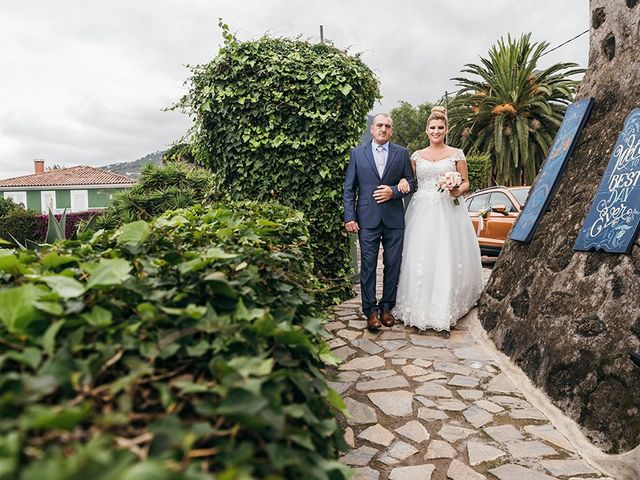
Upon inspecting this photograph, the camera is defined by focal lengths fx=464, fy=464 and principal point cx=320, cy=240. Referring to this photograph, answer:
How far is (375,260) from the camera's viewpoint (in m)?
5.38

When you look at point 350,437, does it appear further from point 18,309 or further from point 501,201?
point 501,201

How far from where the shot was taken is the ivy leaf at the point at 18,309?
40.8 inches

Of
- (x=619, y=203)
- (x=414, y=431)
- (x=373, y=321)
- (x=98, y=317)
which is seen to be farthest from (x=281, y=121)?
(x=98, y=317)

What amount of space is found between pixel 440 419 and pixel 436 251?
2443mm

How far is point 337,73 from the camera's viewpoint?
19.4 ft

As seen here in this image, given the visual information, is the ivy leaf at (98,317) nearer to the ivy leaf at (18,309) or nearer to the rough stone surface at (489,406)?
the ivy leaf at (18,309)

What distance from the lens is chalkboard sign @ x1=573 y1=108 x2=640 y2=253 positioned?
3.27m

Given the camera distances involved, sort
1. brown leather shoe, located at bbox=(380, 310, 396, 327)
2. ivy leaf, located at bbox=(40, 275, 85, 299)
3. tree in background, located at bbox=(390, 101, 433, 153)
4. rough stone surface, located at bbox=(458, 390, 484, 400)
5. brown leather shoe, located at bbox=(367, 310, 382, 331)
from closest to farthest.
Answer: ivy leaf, located at bbox=(40, 275, 85, 299) → rough stone surface, located at bbox=(458, 390, 484, 400) → brown leather shoe, located at bbox=(367, 310, 382, 331) → brown leather shoe, located at bbox=(380, 310, 396, 327) → tree in background, located at bbox=(390, 101, 433, 153)

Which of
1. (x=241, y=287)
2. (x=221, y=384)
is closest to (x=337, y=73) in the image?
(x=241, y=287)

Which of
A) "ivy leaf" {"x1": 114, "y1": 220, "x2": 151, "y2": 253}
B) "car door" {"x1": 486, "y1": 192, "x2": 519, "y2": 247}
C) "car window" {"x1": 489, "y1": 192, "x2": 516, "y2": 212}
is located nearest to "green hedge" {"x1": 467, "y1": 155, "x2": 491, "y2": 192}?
"car window" {"x1": 489, "y1": 192, "x2": 516, "y2": 212}

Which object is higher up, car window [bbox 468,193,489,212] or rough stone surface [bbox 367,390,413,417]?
car window [bbox 468,193,489,212]

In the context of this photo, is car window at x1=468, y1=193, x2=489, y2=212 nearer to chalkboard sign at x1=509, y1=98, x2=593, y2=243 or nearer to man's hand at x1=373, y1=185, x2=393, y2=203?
chalkboard sign at x1=509, y1=98, x2=593, y2=243

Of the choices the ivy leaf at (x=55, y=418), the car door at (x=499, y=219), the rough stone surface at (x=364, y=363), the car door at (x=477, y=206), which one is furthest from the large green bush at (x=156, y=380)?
the car door at (x=477, y=206)

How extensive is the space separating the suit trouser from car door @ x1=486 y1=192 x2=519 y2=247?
517cm
